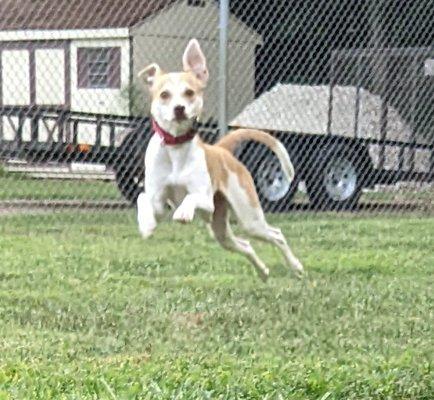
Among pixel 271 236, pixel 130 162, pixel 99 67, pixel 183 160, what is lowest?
pixel 130 162

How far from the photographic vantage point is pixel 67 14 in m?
9.82

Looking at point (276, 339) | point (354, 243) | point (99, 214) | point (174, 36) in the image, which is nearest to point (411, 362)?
point (276, 339)

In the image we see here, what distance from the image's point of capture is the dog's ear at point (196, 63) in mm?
5082

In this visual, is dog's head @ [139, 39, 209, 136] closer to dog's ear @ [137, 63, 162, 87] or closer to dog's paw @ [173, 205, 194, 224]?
dog's ear @ [137, 63, 162, 87]

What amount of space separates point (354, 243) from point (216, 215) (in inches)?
130

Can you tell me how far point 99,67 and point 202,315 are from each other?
175 inches

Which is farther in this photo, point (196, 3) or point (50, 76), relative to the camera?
point (196, 3)

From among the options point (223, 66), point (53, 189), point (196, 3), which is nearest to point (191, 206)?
point (223, 66)

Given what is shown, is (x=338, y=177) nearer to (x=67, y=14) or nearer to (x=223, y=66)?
(x=223, y=66)

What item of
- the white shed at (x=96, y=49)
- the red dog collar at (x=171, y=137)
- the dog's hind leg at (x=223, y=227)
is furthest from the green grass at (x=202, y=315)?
the white shed at (x=96, y=49)

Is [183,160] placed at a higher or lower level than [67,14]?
higher

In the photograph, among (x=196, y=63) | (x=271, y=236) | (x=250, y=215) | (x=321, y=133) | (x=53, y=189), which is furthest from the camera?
(x=321, y=133)

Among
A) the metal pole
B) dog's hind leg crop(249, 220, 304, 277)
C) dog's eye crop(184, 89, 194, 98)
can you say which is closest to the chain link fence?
the metal pole

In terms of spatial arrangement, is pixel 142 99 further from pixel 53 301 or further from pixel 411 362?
pixel 411 362
